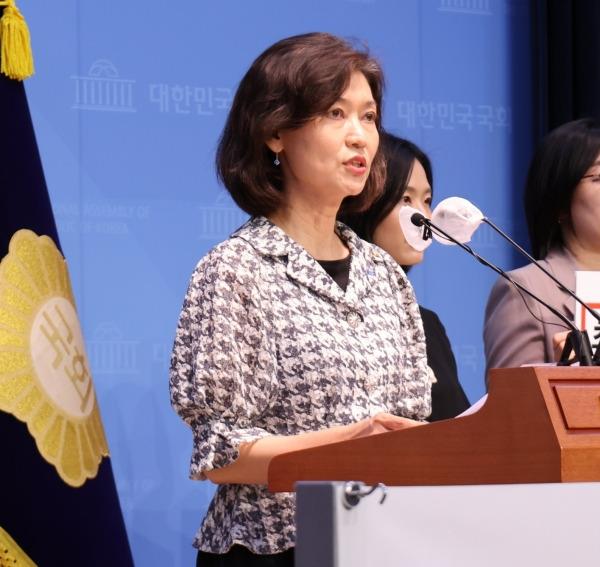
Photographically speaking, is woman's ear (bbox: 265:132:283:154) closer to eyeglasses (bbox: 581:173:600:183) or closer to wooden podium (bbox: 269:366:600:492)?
wooden podium (bbox: 269:366:600:492)

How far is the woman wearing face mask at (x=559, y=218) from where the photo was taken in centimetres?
267

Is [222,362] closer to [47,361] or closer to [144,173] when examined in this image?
[47,361]

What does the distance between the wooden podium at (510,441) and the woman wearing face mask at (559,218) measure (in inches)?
49.0

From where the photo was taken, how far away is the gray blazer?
2.57 m

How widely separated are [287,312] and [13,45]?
72 centimetres

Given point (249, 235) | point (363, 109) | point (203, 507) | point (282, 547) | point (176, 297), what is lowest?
point (203, 507)

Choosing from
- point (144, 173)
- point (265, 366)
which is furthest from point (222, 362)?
point (144, 173)

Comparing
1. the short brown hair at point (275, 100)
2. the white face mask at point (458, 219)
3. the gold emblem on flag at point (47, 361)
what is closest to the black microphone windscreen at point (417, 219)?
the white face mask at point (458, 219)

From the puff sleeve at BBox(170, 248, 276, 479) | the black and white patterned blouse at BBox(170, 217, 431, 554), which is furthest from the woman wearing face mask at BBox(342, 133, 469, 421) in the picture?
the puff sleeve at BBox(170, 248, 276, 479)

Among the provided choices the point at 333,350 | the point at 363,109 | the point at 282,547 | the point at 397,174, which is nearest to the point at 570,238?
the point at 397,174

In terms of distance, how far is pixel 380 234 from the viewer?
10.0ft

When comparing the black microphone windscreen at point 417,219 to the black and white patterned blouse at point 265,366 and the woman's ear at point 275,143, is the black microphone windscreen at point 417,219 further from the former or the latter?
the woman's ear at point 275,143

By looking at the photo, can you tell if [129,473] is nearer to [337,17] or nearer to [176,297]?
[176,297]

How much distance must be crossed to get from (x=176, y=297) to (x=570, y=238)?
44.6 inches
